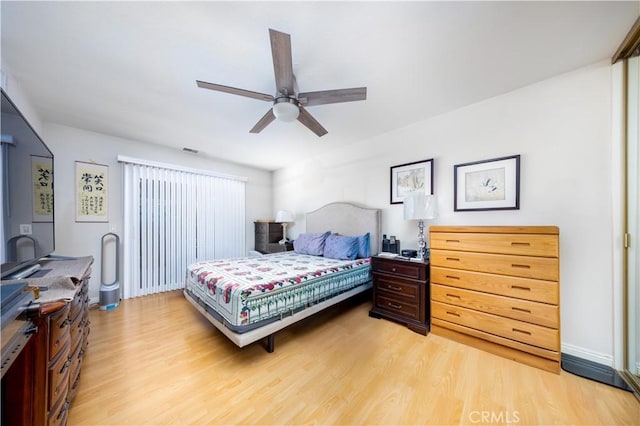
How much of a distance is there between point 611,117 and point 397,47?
187cm

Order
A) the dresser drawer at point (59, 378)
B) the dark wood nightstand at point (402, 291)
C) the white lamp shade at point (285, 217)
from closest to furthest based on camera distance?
the dresser drawer at point (59, 378) < the dark wood nightstand at point (402, 291) < the white lamp shade at point (285, 217)

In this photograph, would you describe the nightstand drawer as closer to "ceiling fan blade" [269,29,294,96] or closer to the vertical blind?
"ceiling fan blade" [269,29,294,96]

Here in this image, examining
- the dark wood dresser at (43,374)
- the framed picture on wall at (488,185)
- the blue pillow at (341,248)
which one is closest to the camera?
the dark wood dresser at (43,374)

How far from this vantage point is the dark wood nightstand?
239 cm

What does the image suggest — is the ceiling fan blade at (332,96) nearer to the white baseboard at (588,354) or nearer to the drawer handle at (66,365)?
the drawer handle at (66,365)

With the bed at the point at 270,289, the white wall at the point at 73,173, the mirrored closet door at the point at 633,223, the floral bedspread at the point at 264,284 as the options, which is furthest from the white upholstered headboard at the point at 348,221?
the white wall at the point at 73,173

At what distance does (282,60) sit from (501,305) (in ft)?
8.88

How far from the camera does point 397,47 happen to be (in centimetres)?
169

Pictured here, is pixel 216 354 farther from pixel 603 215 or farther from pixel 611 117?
pixel 611 117

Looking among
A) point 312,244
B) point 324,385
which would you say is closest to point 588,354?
point 324,385

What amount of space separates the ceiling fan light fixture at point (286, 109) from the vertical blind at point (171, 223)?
2962mm

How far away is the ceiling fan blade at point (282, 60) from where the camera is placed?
1.30m

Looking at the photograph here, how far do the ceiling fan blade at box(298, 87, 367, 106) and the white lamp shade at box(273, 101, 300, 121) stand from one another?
0.31 ft

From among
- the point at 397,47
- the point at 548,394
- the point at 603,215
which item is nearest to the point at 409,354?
the point at 548,394
